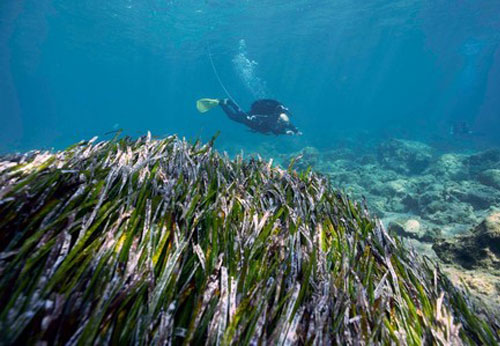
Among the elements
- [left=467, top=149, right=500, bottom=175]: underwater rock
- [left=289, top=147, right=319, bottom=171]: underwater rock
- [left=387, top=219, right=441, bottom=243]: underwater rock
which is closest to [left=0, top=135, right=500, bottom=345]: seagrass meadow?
[left=387, top=219, right=441, bottom=243]: underwater rock

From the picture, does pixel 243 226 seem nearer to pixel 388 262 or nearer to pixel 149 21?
pixel 388 262

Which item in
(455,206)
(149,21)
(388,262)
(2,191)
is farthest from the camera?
(149,21)

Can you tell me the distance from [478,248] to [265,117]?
11.1 meters

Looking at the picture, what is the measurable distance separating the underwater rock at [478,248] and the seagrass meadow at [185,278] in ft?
6.05

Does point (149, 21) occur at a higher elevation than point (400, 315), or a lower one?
higher

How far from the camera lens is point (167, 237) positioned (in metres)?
1.37

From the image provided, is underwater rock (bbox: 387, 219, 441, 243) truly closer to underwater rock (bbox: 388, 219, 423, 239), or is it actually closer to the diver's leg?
underwater rock (bbox: 388, 219, 423, 239)

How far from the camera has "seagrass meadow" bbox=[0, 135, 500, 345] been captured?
920mm

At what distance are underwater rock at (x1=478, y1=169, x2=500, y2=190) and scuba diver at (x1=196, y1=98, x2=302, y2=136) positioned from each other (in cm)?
904

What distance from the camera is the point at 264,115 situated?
13.3 metres

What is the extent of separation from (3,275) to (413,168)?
18.6 meters

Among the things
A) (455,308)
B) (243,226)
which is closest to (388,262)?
(455,308)

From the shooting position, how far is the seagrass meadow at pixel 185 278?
920mm

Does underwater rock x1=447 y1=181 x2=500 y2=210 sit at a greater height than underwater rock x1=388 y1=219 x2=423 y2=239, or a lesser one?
greater
